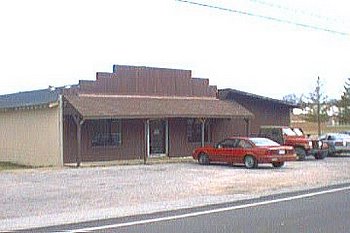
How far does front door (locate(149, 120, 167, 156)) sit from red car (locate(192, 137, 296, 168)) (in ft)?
18.0

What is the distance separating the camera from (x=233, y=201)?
51.5 ft

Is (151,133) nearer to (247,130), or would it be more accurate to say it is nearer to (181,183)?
(247,130)

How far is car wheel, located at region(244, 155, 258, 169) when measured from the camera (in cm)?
2717

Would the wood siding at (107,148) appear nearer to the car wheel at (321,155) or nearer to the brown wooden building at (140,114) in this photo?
the brown wooden building at (140,114)

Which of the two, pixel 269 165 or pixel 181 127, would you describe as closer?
pixel 269 165

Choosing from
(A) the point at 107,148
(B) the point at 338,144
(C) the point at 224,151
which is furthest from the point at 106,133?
(B) the point at 338,144

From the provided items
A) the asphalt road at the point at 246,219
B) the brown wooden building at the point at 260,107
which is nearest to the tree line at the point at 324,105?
the brown wooden building at the point at 260,107

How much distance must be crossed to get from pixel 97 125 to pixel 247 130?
1002 cm

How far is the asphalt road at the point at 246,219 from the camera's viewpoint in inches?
429

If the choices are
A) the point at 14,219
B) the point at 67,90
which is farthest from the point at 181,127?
the point at 14,219

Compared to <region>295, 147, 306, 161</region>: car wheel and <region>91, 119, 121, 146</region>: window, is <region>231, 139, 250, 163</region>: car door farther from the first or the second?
<region>91, 119, 121, 146</region>: window

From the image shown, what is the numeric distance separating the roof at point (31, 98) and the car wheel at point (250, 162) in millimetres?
9560

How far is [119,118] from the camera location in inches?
1184

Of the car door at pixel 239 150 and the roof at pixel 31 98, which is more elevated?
the roof at pixel 31 98
